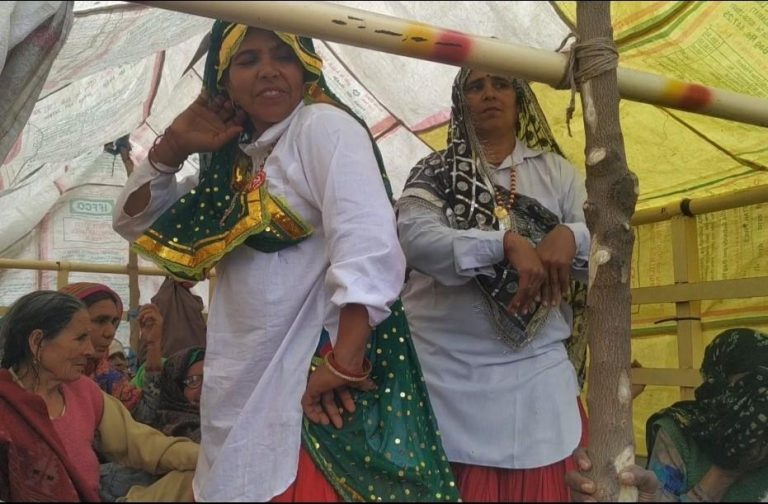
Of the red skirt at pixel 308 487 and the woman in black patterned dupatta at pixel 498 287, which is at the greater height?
the woman in black patterned dupatta at pixel 498 287

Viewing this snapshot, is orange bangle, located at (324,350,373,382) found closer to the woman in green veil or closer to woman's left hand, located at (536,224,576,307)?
the woman in green veil

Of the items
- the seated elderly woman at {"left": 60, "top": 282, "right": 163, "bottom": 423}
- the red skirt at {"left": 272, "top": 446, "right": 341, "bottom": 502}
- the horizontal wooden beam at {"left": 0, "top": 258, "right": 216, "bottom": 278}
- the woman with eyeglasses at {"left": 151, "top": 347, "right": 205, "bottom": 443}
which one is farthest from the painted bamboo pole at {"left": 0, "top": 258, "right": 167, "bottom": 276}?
the red skirt at {"left": 272, "top": 446, "right": 341, "bottom": 502}

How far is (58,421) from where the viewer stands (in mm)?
2646

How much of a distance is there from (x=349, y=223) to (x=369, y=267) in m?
0.10

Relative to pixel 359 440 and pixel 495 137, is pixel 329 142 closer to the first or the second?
pixel 359 440

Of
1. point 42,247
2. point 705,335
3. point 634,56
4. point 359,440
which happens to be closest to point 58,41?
point 359,440

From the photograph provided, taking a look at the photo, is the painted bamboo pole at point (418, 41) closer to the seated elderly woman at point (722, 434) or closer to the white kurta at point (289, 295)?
the white kurta at point (289, 295)

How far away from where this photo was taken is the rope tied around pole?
74.6 inches

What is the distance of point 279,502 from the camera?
1.72m

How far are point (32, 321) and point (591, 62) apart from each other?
1830mm

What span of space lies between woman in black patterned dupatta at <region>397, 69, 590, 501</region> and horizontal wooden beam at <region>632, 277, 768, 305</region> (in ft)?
2.58

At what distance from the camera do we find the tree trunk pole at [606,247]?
1.77 meters

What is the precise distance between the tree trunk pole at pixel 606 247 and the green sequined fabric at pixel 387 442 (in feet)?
1.06

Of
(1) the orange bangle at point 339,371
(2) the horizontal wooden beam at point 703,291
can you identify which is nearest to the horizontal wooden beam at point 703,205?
(2) the horizontal wooden beam at point 703,291
